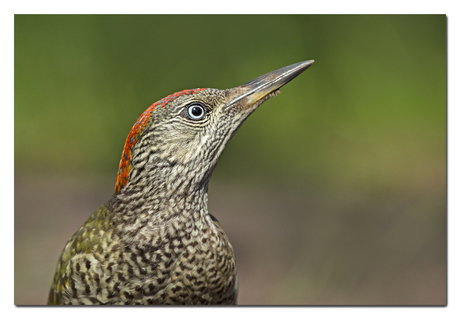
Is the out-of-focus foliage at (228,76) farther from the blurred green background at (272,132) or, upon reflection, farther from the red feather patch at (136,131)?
the red feather patch at (136,131)

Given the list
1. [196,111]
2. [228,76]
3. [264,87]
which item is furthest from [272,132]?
[196,111]

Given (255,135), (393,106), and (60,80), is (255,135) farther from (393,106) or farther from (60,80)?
(60,80)

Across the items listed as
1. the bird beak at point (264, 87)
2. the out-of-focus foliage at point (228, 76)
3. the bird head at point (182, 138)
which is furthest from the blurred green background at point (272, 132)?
the bird head at point (182, 138)

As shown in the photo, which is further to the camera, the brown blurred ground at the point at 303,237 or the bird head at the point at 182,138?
the brown blurred ground at the point at 303,237

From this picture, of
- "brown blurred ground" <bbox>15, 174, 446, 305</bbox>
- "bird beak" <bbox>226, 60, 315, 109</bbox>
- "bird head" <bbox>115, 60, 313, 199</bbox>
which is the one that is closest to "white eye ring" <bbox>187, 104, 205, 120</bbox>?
"bird head" <bbox>115, 60, 313, 199</bbox>

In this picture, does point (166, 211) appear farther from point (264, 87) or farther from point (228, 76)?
point (228, 76)

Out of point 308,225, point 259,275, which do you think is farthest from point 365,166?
point 259,275
